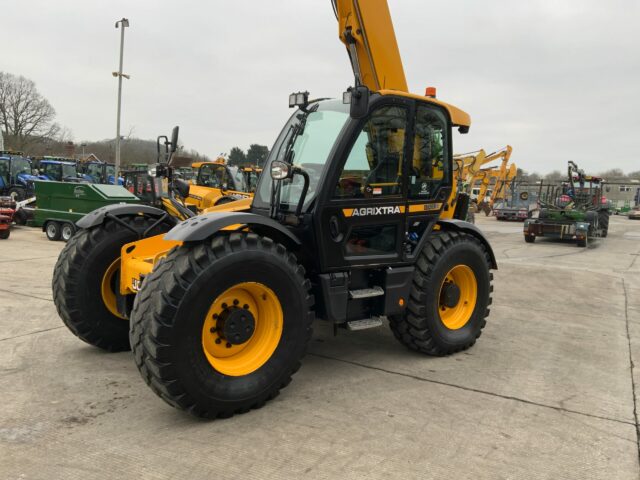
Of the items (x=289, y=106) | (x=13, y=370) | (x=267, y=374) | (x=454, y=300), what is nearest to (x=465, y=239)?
(x=454, y=300)

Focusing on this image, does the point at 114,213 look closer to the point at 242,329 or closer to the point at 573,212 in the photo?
the point at 242,329

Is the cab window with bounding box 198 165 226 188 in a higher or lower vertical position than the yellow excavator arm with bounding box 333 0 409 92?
lower

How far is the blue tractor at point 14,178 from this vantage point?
1981 centimetres

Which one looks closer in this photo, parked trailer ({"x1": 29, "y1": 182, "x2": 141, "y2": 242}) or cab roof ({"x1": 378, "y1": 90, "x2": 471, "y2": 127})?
cab roof ({"x1": 378, "y1": 90, "x2": 471, "y2": 127})

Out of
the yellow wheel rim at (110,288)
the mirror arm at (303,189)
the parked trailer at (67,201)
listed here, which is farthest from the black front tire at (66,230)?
the mirror arm at (303,189)

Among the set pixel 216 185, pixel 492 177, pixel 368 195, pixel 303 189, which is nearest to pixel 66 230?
pixel 216 185

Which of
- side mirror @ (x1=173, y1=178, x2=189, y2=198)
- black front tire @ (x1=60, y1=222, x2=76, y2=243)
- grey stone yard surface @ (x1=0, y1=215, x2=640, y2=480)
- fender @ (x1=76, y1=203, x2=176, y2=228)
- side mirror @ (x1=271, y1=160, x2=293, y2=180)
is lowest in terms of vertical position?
grey stone yard surface @ (x1=0, y1=215, x2=640, y2=480)

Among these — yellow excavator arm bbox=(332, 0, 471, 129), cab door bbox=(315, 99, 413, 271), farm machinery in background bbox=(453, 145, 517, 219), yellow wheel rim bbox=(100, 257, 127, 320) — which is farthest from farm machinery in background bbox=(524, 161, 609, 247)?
yellow wheel rim bbox=(100, 257, 127, 320)

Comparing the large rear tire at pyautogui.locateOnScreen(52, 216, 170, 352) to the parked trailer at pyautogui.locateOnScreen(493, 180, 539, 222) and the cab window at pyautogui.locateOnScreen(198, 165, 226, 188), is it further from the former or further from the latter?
the parked trailer at pyautogui.locateOnScreen(493, 180, 539, 222)

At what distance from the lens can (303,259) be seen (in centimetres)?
406

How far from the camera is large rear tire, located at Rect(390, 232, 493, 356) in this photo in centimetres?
449

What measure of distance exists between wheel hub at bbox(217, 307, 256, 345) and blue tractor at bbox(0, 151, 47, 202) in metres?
19.3

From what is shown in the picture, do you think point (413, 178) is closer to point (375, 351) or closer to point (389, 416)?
point (375, 351)

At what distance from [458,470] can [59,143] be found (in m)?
64.1
